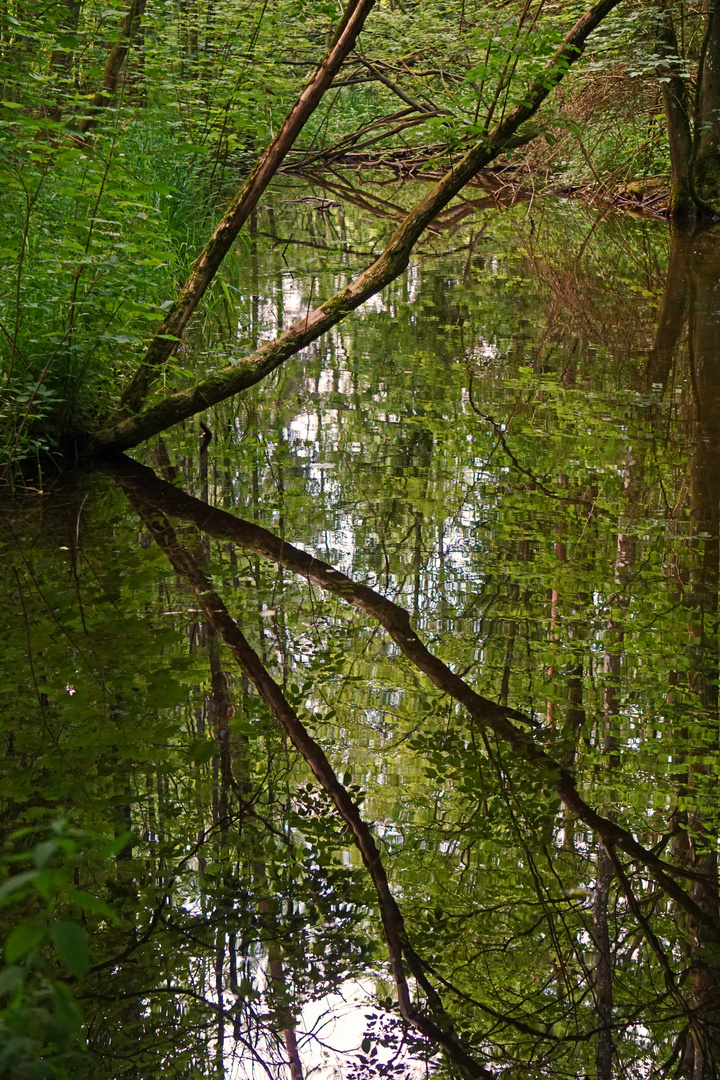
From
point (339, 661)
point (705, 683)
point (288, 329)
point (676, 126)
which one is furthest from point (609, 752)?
point (676, 126)

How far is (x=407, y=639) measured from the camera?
13.2 ft

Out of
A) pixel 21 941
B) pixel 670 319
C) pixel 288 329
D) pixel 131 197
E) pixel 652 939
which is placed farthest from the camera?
pixel 670 319

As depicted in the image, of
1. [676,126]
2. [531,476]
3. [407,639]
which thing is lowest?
[407,639]

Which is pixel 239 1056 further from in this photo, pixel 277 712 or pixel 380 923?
pixel 277 712

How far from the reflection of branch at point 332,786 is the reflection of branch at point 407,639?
271 millimetres

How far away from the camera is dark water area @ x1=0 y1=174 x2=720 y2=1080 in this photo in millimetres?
2357

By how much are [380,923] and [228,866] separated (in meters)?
0.44

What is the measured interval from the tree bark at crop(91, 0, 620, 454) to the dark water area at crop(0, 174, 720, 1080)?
1.23 ft

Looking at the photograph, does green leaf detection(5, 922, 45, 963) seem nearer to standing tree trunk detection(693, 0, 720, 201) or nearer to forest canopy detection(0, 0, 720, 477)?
forest canopy detection(0, 0, 720, 477)

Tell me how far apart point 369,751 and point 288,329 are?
2928mm

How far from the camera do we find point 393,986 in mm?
2494

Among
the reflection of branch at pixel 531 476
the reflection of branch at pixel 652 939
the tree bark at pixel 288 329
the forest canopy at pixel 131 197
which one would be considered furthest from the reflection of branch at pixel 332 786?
the reflection of branch at pixel 531 476

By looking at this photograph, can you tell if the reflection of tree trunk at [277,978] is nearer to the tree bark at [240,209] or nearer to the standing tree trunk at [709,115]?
the tree bark at [240,209]

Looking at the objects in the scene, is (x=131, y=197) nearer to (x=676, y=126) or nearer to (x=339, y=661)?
(x=339, y=661)
